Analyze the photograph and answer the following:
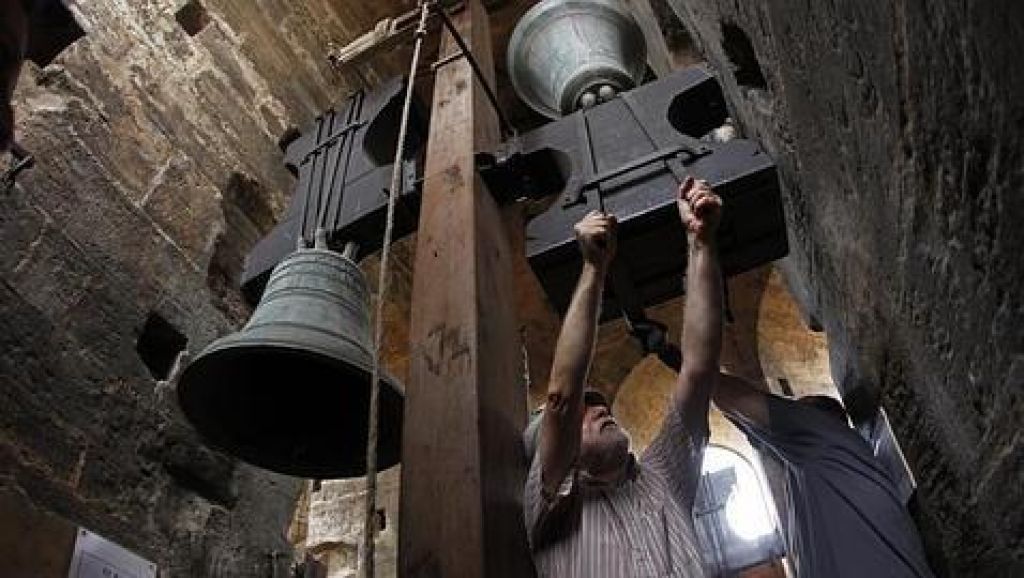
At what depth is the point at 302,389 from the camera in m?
1.88

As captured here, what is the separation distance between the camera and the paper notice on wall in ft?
5.84

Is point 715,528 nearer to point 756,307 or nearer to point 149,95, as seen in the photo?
point 756,307

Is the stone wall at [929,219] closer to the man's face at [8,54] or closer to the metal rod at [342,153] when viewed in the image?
the man's face at [8,54]

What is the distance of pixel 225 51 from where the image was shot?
3.27 metres

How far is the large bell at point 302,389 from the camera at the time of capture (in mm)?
1721

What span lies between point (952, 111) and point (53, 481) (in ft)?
6.24

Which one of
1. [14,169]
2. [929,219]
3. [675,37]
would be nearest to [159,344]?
[14,169]

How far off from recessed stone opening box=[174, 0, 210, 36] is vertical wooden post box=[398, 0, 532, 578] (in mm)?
1718

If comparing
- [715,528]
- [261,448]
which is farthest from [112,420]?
[715,528]

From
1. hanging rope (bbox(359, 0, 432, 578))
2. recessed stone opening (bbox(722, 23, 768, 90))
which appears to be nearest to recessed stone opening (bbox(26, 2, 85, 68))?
hanging rope (bbox(359, 0, 432, 578))

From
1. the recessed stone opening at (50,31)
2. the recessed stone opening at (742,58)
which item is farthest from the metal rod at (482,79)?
the recessed stone opening at (50,31)

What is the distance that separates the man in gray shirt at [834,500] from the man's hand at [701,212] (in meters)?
0.45

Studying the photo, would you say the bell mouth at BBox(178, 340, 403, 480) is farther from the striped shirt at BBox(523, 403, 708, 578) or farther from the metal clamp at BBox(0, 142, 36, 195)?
the metal clamp at BBox(0, 142, 36, 195)

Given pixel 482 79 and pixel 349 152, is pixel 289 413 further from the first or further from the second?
pixel 482 79
